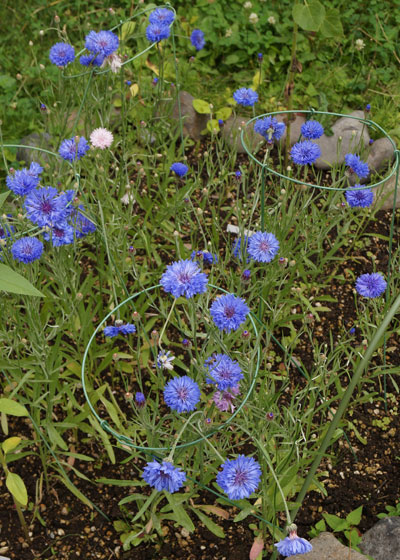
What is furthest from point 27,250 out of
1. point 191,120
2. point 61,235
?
point 191,120

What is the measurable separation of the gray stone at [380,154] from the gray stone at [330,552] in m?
1.87

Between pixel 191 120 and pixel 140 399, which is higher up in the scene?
pixel 191 120

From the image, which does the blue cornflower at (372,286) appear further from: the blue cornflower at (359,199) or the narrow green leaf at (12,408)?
the narrow green leaf at (12,408)

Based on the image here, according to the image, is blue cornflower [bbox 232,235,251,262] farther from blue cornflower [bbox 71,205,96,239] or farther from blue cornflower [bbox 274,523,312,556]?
blue cornflower [bbox 274,523,312,556]

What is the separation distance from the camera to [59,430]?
217cm

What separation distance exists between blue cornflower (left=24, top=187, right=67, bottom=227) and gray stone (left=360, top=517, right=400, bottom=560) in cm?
125

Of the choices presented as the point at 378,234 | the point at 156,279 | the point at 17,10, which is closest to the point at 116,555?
the point at 156,279

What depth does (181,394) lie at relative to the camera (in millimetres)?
1604

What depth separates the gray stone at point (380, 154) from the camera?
322cm

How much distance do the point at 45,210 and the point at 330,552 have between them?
1.23 m

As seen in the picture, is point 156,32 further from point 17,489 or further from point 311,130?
point 17,489

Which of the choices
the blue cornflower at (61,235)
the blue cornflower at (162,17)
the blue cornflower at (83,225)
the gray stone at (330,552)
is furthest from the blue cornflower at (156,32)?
the gray stone at (330,552)

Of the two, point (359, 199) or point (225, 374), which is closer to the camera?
point (225, 374)

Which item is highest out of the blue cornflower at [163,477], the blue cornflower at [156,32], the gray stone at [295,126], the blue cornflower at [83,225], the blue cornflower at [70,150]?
the blue cornflower at [156,32]
